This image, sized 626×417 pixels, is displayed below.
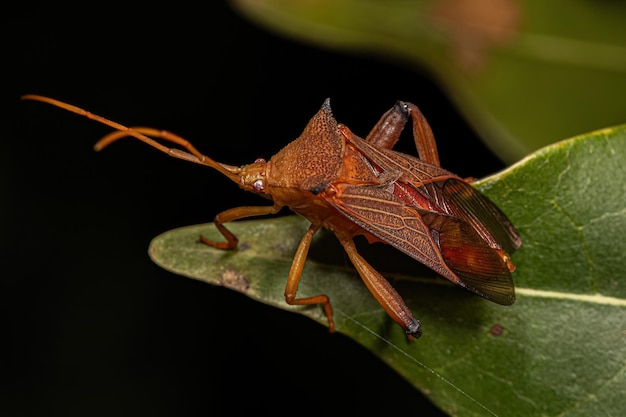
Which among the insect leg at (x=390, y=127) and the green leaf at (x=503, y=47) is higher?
the green leaf at (x=503, y=47)

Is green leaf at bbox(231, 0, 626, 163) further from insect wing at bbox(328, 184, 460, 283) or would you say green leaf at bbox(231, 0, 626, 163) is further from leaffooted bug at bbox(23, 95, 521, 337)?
insect wing at bbox(328, 184, 460, 283)

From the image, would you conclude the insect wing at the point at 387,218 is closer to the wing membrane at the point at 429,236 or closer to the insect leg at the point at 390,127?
the wing membrane at the point at 429,236

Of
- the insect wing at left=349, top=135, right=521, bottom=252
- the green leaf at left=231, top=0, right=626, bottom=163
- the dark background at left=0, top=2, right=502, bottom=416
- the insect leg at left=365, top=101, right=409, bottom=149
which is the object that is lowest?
the dark background at left=0, top=2, right=502, bottom=416

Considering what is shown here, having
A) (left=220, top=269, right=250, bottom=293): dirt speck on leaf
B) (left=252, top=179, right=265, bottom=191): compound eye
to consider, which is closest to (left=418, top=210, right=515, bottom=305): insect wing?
(left=252, top=179, right=265, bottom=191): compound eye

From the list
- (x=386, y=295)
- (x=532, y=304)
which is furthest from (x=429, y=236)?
(x=532, y=304)

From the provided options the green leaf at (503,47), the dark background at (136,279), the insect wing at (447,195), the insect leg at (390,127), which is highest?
the green leaf at (503,47)

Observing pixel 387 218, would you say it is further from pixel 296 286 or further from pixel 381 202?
pixel 296 286

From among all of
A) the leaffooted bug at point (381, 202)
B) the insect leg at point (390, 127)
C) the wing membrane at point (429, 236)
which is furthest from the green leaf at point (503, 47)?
the wing membrane at point (429, 236)
